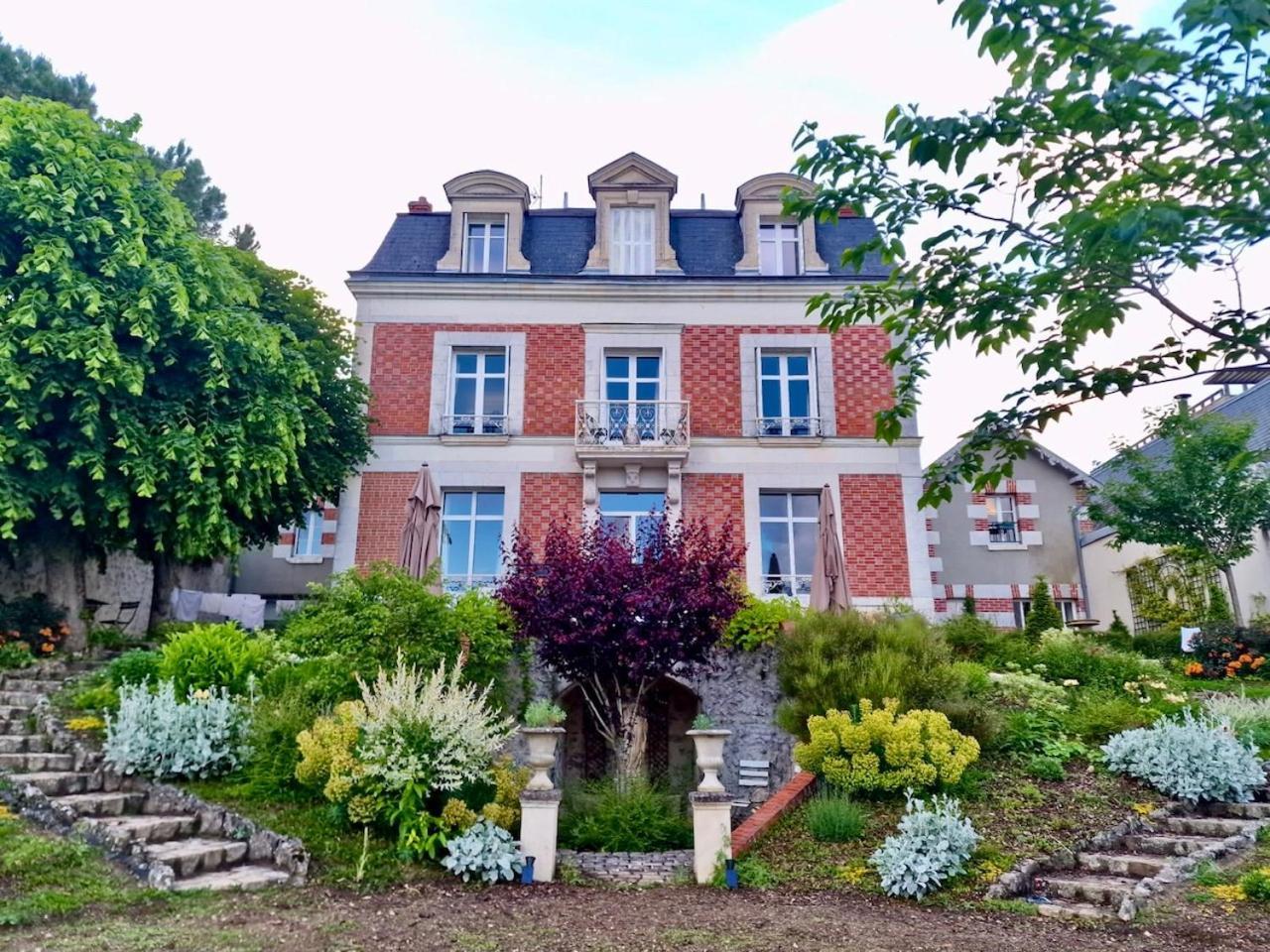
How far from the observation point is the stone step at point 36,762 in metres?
7.27

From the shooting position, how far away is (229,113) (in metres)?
7.51

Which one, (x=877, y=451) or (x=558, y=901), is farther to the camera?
(x=877, y=451)

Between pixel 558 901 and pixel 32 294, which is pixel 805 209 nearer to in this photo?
pixel 558 901

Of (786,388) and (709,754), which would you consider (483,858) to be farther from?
(786,388)

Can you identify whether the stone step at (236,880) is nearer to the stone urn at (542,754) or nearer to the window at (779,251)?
the stone urn at (542,754)

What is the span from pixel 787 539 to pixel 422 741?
954cm

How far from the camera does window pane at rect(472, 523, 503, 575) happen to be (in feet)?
47.8

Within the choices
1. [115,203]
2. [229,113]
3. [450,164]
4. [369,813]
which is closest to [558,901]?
[369,813]

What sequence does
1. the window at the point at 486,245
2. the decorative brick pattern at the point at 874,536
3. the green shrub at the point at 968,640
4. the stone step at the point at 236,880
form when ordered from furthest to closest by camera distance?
1. the window at the point at 486,245
2. the decorative brick pattern at the point at 874,536
3. the green shrub at the point at 968,640
4. the stone step at the point at 236,880

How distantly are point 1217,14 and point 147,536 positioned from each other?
1377 cm

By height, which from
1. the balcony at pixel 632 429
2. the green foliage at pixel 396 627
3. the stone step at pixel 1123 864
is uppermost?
the balcony at pixel 632 429

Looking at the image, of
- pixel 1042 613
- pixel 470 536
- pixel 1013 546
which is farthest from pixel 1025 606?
pixel 470 536

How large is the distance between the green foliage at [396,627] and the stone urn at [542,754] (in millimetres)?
1844

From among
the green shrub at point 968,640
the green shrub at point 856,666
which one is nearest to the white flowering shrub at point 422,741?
the green shrub at point 856,666
